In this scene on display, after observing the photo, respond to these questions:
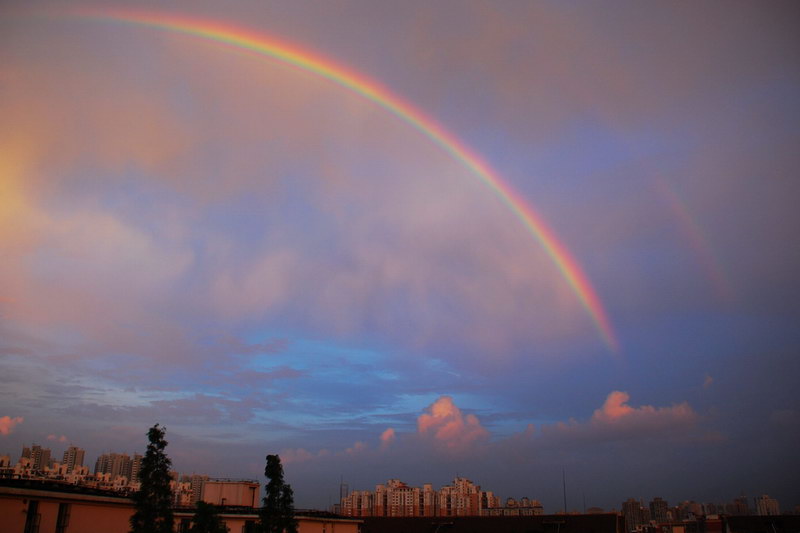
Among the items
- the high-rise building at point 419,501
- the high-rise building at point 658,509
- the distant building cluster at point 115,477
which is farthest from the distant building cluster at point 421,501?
the high-rise building at point 658,509

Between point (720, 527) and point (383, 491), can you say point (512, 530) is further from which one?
point (383, 491)

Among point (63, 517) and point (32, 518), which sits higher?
point (32, 518)

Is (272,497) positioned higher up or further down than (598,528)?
higher up

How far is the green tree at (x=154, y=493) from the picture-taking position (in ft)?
66.0

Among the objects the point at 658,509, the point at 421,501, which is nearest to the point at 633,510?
the point at 658,509

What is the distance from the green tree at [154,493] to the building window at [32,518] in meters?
5.09

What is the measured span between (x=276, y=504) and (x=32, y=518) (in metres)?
10.2

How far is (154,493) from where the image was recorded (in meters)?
20.4

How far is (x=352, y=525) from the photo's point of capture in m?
46.0

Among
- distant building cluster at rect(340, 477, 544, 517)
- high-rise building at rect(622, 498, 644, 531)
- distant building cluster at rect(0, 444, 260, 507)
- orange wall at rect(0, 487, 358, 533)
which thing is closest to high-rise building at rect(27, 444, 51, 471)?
distant building cluster at rect(0, 444, 260, 507)

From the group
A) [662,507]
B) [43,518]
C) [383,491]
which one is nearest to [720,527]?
[43,518]

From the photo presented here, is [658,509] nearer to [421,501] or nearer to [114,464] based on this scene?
[421,501]

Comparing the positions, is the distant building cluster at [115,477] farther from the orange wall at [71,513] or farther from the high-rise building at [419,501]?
the high-rise building at [419,501]

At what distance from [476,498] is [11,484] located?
320ft
